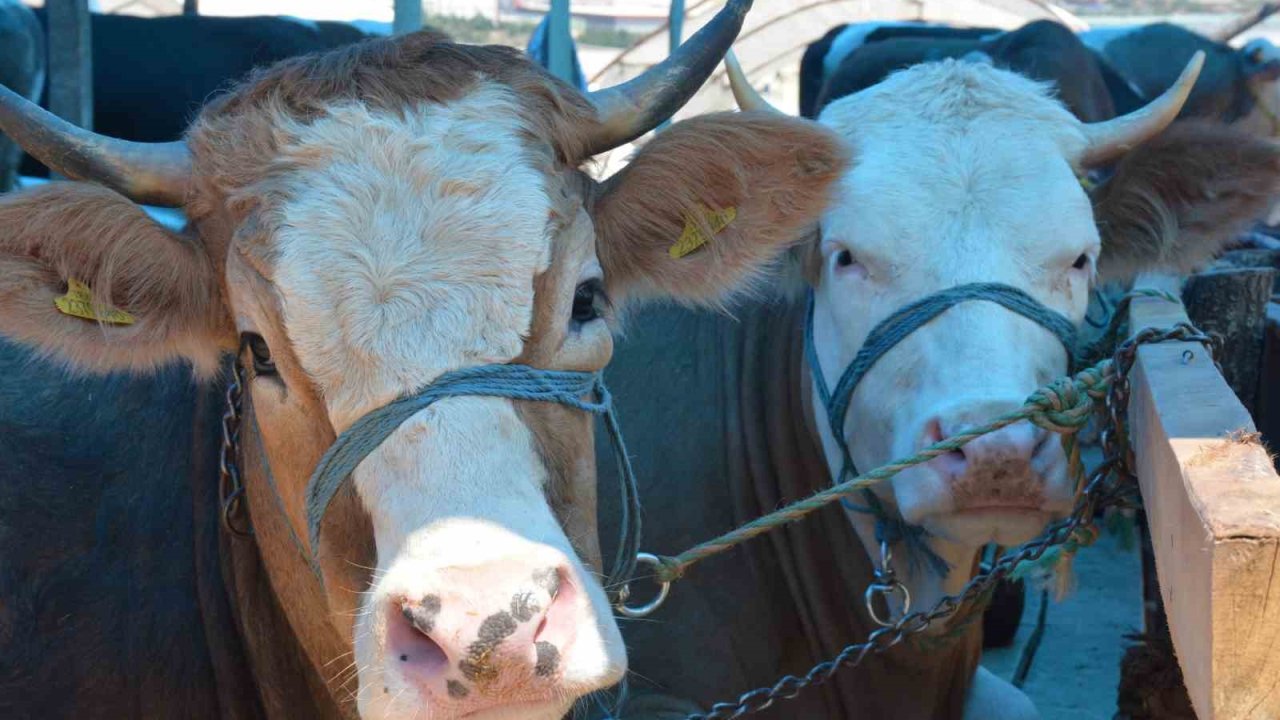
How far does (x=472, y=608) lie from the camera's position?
1801 millimetres

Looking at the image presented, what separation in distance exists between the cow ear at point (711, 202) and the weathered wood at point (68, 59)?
3.19 m

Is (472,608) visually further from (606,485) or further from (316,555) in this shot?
(606,485)

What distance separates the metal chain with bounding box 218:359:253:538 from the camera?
106 inches

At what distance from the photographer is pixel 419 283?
2.17 meters

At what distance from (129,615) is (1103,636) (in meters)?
3.92

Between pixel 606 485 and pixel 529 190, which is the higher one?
pixel 529 190

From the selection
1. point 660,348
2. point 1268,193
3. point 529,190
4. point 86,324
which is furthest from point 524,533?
point 1268,193

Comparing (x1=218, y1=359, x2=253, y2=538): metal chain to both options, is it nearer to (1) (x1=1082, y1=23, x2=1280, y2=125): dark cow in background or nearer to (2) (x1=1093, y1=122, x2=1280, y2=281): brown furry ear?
(2) (x1=1093, y1=122, x2=1280, y2=281): brown furry ear

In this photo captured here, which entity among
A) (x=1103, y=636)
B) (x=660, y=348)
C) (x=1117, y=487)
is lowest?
(x=1103, y=636)

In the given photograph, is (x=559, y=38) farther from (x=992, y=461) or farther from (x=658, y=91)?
(x=992, y=461)

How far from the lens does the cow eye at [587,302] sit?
8.05 feet

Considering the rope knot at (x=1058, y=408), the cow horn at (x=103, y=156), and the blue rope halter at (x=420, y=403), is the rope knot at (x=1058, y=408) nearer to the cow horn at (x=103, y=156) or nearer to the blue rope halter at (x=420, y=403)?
the blue rope halter at (x=420, y=403)

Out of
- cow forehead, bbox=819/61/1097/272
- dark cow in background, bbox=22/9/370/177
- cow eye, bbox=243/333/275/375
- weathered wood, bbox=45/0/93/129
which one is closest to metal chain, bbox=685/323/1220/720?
cow forehead, bbox=819/61/1097/272

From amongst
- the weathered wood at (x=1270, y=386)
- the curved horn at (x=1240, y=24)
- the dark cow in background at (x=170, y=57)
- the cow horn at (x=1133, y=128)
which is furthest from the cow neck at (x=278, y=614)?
the curved horn at (x=1240, y=24)
